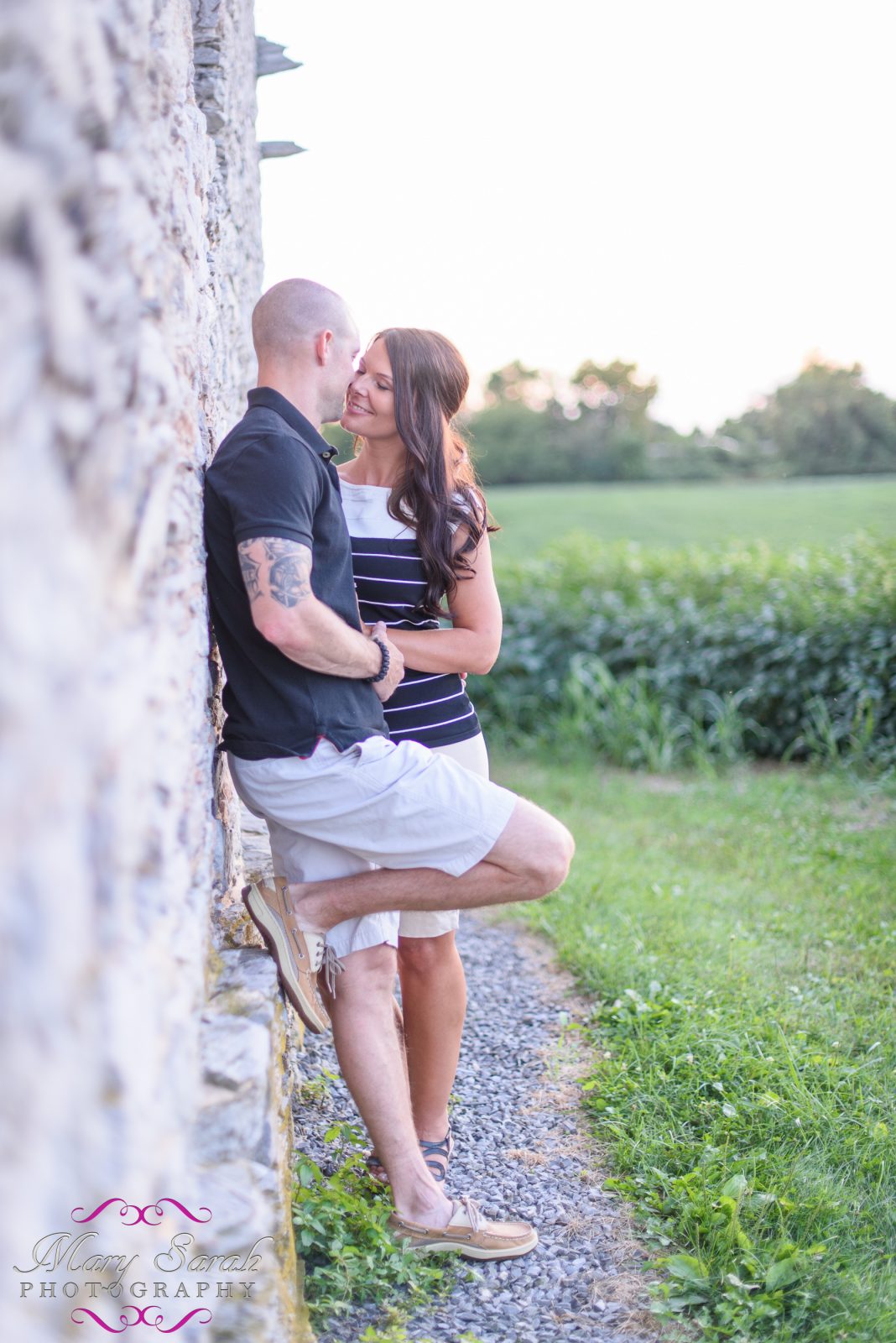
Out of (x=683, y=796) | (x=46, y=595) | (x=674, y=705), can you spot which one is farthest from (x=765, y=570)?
(x=46, y=595)

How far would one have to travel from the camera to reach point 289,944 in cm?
231

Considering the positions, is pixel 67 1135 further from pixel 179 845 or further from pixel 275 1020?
pixel 275 1020

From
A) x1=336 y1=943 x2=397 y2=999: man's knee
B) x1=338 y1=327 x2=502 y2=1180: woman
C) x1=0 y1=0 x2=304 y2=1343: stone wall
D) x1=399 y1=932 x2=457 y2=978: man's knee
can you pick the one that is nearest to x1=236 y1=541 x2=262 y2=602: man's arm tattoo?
x1=0 y1=0 x2=304 y2=1343: stone wall

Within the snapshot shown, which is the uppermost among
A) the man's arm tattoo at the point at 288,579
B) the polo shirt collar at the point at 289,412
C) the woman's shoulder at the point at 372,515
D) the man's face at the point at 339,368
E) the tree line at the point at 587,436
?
the tree line at the point at 587,436

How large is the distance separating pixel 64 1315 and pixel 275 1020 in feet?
2.92

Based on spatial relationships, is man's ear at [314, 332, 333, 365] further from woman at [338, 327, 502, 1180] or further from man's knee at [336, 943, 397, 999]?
man's knee at [336, 943, 397, 999]

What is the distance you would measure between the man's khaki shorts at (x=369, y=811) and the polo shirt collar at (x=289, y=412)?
0.67 meters

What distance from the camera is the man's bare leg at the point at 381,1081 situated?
7.75 feet

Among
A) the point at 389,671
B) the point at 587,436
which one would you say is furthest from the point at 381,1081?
the point at 587,436

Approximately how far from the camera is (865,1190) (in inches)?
102

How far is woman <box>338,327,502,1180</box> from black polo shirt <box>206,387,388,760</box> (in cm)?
39

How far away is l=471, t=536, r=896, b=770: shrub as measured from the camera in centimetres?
706

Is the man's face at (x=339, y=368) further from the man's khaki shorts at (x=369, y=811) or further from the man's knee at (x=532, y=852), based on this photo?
the man's knee at (x=532, y=852)

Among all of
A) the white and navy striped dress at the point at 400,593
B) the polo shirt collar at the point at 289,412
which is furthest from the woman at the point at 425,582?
the polo shirt collar at the point at 289,412
